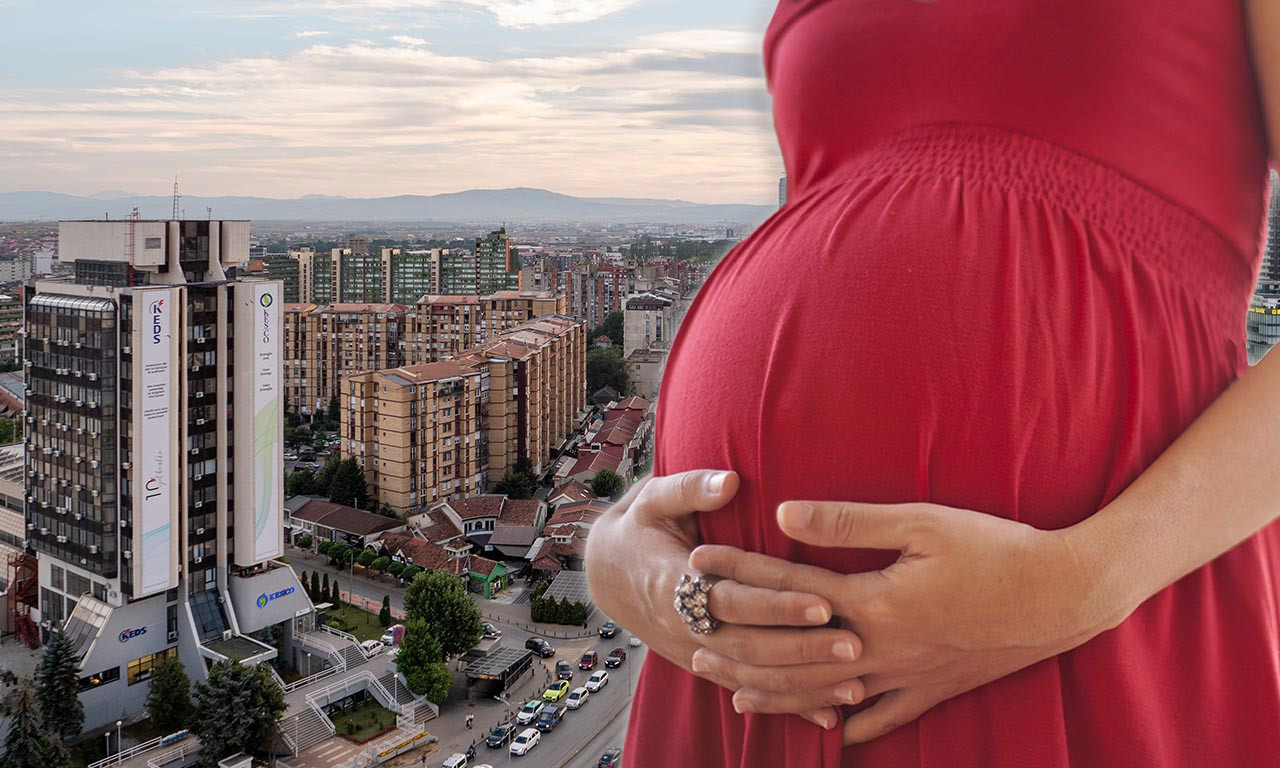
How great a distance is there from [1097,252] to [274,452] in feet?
19.7

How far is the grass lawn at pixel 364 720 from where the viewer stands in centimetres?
552

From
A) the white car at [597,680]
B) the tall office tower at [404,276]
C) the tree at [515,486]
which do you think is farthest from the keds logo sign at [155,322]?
the tall office tower at [404,276]

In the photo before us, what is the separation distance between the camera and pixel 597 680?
612cm

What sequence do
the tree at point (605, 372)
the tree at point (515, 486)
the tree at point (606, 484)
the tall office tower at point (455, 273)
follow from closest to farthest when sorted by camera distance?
the tree at point (606, 484) → the tree at point (515, 486) → the tree at point (605, 372) → the tall office tower at point (455, 273)

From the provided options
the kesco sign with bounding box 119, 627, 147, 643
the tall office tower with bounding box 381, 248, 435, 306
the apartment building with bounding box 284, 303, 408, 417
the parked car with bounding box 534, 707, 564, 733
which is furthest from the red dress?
the tall office tower with bounding box 381, 248, 435, 306

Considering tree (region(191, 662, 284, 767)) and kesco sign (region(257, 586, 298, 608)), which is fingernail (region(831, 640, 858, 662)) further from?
kesco sign (region(257, 586, 298, 608))

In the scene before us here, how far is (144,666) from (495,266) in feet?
48.9

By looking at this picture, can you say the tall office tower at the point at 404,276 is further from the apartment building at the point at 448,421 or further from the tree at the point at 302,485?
the tree at the point at 302,485

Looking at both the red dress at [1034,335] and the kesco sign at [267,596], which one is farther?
the kesco sign at [267,596]

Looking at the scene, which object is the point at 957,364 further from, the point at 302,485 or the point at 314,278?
the point at 314,278

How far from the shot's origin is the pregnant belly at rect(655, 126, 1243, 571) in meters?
0.40

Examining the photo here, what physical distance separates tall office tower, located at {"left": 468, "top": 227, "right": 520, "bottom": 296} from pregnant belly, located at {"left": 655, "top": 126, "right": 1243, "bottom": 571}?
19.8 m

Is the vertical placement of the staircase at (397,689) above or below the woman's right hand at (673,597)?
below

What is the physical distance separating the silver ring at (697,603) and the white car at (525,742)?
525 cm
